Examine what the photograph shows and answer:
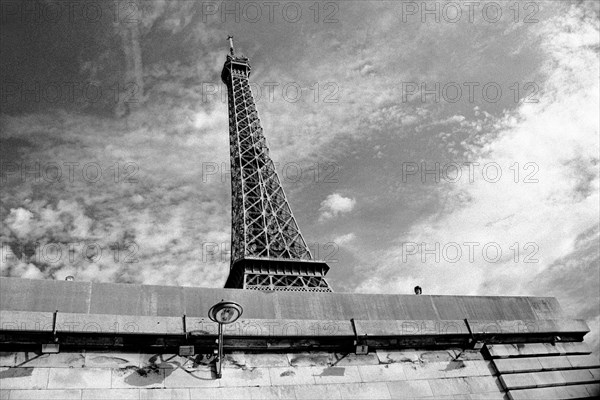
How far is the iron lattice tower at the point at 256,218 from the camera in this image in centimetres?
5072

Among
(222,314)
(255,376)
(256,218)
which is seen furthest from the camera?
(256,218)

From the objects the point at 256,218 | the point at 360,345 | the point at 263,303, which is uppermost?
the point at 256,218

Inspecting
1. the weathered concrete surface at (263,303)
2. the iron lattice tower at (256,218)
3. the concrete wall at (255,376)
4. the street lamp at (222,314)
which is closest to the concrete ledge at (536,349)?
the concrete wall at (255,376)

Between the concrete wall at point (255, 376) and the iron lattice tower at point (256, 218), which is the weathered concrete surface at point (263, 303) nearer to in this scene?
the concrete wall at point (255, 376)

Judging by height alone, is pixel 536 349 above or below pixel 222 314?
below

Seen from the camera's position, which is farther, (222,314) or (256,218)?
(256,218)

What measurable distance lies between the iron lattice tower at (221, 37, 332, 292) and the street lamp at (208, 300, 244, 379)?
37502mm

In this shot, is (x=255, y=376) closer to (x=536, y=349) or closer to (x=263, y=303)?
(x=263, y=303)

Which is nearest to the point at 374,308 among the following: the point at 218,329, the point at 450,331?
the point at 450,331

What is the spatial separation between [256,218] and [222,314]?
169ft

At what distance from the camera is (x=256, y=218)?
59.8m

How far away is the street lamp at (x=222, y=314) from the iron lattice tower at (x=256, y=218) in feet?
123

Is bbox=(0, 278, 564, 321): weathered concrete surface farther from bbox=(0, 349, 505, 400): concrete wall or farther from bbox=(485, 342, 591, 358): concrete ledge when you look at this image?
bbox=(0, 349, 505, 400): concrete wall

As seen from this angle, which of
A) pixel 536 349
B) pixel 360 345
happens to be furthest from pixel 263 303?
pixel 536 349
